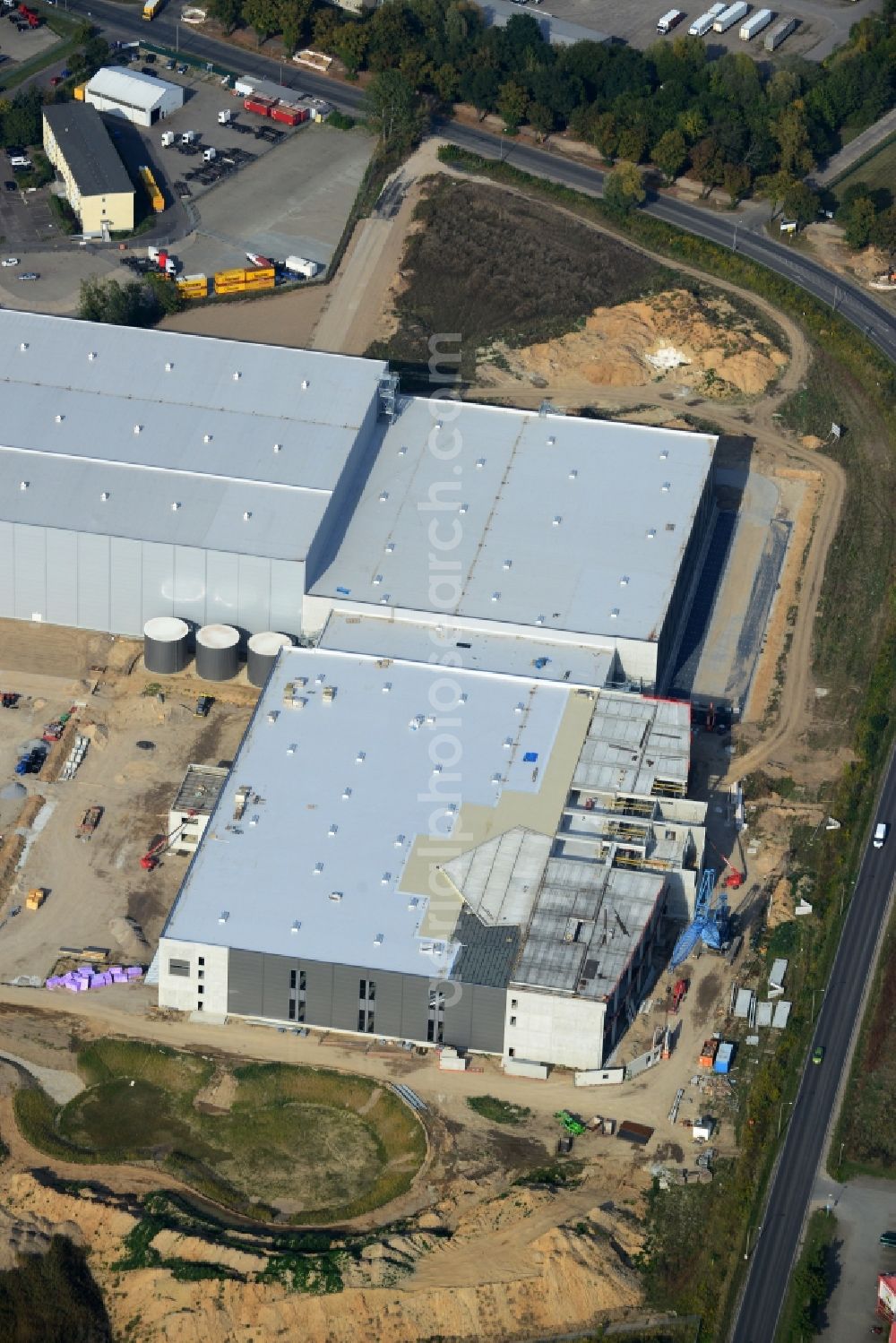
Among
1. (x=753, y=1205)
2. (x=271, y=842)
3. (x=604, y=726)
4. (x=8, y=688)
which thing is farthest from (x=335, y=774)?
(x=753, y=1205)

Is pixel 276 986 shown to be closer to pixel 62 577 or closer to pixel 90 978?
pixel 90 978

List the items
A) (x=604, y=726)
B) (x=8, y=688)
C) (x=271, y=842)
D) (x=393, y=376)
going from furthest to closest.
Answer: (x=393, y=376) < (x=8, y=688) < (x=604, y=726) < (x=271, y=842)

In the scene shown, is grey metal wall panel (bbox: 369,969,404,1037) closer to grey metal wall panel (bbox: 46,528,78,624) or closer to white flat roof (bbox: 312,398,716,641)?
white flat roof (bbox: 312,398,716,641)

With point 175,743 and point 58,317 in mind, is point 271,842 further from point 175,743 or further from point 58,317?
point 58,317

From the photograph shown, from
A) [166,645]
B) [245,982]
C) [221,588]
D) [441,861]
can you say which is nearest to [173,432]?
[221,588]

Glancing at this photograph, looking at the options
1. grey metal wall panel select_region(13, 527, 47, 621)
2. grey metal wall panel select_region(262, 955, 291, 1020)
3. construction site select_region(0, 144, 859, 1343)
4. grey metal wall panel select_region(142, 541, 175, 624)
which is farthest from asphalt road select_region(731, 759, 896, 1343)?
grey metal wall panel select_region(13, 527, 47, 621)

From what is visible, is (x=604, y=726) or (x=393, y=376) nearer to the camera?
(x=604, y=726)
